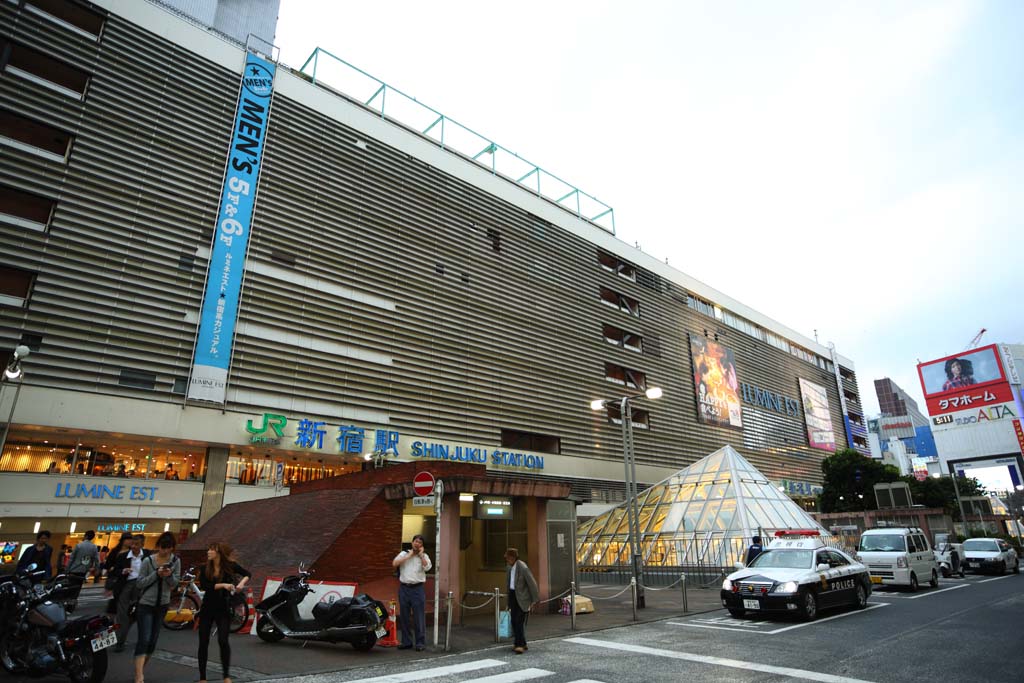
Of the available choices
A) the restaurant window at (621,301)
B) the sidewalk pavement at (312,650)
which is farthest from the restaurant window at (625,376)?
the sidewalk pavement at (312,650)

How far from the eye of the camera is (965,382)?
7900cm

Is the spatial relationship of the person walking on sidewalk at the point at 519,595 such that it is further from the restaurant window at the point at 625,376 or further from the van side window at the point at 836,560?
the restaurant window at the point at 625,376

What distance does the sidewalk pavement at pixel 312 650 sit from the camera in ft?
23.4

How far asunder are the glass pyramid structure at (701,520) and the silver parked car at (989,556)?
5.24 meters

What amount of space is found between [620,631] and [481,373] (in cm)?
2018

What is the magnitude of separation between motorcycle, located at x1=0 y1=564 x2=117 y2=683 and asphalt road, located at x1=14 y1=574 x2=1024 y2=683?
0.37m

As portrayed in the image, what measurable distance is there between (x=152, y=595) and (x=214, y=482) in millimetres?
16924

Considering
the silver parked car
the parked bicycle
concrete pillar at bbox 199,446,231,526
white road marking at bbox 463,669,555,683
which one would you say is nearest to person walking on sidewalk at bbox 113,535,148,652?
the parked bicycle

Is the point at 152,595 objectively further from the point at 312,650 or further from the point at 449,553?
the point at 449,553

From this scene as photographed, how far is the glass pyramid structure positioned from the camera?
69.5ft

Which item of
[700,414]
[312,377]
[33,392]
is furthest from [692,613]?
[700,414]

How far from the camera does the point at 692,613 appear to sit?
13.2m

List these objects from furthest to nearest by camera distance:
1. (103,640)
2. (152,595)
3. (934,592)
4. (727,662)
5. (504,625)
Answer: (934,592), (504,625), (727,662), (152,595), (103,640)

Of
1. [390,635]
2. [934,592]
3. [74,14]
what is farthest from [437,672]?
[74,14]
